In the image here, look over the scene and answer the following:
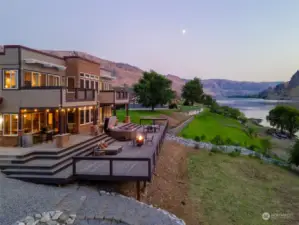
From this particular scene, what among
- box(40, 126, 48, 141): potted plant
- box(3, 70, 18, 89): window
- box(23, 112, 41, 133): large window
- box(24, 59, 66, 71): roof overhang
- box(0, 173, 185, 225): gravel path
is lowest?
box(0, 173, 185, 225): gravel path

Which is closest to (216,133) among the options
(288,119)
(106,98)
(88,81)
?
(106,98)

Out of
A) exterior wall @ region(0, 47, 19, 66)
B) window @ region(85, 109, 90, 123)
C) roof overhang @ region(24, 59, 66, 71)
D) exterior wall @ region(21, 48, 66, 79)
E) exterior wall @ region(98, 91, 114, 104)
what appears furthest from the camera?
exterior wall @ region(98, 91, 114, 104)

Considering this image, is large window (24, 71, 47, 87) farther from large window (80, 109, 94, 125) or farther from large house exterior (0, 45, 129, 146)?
large window (80, 109, 94, 125)

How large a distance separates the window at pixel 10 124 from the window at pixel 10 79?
1.66 metres

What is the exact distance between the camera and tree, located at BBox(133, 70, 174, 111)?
43.1m

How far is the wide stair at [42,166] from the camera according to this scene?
395 inches

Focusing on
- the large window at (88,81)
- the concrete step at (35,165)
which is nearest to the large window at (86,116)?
the large window at (88,81)

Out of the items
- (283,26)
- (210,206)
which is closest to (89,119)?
(210,206)

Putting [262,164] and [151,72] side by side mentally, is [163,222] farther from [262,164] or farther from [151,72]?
[151,72]

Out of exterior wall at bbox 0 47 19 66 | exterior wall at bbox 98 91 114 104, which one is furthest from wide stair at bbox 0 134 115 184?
exterior wall at bbox 98 91 114 104

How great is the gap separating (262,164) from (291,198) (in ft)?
25.6

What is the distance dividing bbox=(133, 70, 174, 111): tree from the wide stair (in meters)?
30.6

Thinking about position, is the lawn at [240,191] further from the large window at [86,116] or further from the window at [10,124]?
the window at [10,124]

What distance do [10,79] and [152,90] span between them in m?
30.7
